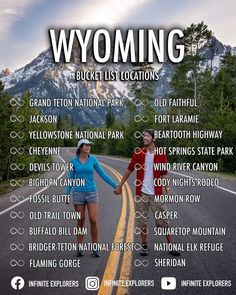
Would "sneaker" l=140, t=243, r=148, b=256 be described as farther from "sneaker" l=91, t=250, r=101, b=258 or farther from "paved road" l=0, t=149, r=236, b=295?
Answer: "sneaker" l=91, t=250, r=101, b=258

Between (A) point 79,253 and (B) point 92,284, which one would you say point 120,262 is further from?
(B) point 92,284

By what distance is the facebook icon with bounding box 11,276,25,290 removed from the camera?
5.18 metres

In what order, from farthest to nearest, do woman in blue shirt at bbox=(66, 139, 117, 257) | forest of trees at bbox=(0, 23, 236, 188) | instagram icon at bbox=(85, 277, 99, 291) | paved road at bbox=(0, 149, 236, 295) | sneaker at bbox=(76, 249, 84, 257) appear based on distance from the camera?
1. forest of trees at bbox=(0, 23, 236, 188)
2. woman in blue shirt at bbox=(66, 139, 117, 257)
3. sneaker at bbox=(76, 249, 84, 257)
4. paved road at bbox=(0, 149, 236, 295)
5. instagram icon at bbox=(85, 277, 99, 291)

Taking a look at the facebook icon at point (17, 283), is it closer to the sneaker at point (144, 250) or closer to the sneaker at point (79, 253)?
the sneaker at point (79, 253)

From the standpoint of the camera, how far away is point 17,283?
523 centimetres

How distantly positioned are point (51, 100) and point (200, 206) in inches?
289

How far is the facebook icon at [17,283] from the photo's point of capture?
204 inches

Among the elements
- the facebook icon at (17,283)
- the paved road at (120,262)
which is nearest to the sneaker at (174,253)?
the paved road at (120,262)

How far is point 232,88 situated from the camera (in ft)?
159

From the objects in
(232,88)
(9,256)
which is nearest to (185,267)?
(9,256)

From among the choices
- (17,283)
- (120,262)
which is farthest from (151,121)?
(17,283)

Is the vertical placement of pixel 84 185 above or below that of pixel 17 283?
above

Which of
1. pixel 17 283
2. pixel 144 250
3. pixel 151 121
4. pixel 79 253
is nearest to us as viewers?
pixel 17 283

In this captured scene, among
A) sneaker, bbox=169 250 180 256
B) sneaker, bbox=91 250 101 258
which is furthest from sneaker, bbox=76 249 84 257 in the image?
sneaker, bbox=169 250 180 256
